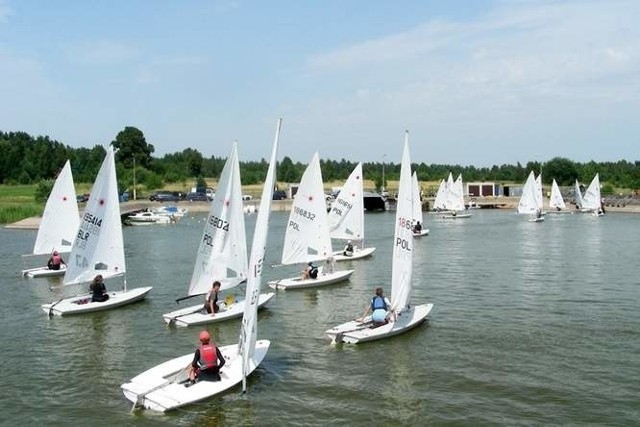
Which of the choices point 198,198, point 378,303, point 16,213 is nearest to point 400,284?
point 378,303

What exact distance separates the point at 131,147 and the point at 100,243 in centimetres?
14317

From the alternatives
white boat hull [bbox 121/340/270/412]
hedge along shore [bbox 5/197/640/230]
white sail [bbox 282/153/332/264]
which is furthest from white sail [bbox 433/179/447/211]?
white boat hull [bbox 121/340/270/412]

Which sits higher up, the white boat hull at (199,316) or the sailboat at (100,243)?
the sailboat at (100,243)

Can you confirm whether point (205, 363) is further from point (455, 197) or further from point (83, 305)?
point (455, 197)

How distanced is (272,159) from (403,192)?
26.8 feet

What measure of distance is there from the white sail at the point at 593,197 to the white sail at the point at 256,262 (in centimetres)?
9472

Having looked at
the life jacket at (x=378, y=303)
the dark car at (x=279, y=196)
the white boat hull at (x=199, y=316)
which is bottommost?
the white boat hull at (x=199, y=316)

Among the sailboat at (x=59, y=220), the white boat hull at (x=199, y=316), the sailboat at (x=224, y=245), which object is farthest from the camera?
the sailboat at (x=59, y=220)

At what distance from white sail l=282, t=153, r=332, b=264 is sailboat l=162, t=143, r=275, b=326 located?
8.74m

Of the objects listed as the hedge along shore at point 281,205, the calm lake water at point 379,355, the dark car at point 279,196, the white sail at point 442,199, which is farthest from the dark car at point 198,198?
the calm lake water at point 379,355

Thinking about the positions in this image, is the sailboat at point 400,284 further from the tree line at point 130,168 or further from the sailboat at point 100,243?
the tree line at point 130,168

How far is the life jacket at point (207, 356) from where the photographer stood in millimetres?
18719

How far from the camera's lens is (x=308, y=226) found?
123 feet

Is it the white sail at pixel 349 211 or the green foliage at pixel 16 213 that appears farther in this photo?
the green foliage at pixel 16 213
